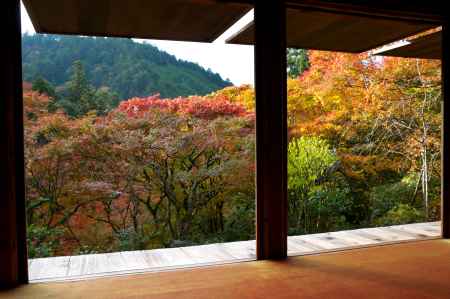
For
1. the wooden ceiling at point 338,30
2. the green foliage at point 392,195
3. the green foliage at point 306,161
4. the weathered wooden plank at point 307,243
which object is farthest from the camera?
the green foliage at point 392,195

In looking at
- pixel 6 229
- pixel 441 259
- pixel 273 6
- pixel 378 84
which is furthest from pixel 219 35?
pixel 378 84

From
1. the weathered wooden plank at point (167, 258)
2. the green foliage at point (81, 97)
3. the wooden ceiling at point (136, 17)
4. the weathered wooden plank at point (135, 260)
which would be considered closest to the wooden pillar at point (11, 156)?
the wooden ceiling at point (136, 17)

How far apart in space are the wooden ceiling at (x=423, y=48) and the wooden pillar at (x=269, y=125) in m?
2.11

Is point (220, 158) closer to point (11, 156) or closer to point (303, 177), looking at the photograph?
point (303, 177)

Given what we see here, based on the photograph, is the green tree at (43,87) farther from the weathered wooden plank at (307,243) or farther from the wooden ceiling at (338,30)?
the weathered wooden plank at (307,243)

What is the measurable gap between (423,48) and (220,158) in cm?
287

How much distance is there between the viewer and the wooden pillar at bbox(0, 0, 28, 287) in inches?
89.1

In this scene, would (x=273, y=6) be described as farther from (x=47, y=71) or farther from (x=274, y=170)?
(x=47, y=71)

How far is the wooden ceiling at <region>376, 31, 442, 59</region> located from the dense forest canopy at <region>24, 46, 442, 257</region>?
1.12 metres

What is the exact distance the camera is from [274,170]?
2.79m

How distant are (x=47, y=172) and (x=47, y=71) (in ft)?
4.76

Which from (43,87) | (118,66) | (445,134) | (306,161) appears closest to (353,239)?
(445,134)

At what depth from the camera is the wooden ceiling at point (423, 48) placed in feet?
13.1

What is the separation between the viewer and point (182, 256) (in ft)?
9.73
